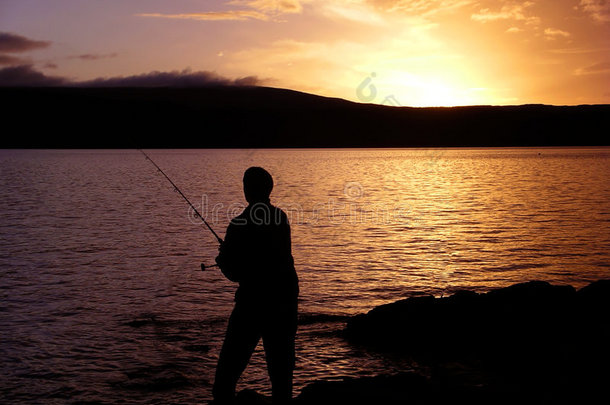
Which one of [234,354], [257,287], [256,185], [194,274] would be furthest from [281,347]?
[194,274]

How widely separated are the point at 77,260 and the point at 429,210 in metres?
16.5

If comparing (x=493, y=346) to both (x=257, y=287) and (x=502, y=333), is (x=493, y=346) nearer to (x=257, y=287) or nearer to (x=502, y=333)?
(x=502, y=333)

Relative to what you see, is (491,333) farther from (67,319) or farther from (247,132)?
(247,132)

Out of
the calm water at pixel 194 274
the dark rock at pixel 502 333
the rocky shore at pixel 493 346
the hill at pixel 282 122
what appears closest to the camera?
the rocky shore at pixel 493 346

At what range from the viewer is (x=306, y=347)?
824 centimetres

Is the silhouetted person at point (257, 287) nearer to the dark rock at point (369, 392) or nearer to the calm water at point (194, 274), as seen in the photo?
the dark rock at point (369, 392)

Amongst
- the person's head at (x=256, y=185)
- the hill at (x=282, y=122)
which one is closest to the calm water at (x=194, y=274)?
the person's head at (x=256, y=185)

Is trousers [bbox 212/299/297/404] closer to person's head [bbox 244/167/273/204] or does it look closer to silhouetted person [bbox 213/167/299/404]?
silhouetted person [bbox 213/167/299/404]

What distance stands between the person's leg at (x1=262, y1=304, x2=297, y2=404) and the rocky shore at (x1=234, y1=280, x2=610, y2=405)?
381mm

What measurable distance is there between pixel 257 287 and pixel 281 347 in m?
0.51

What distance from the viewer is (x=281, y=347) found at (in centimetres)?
469

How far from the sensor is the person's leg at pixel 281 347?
15.3 feet

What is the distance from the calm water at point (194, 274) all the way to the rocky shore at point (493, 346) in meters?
0.63

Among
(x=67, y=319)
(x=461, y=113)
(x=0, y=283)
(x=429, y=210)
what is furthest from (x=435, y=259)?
(x=461, y=113)
